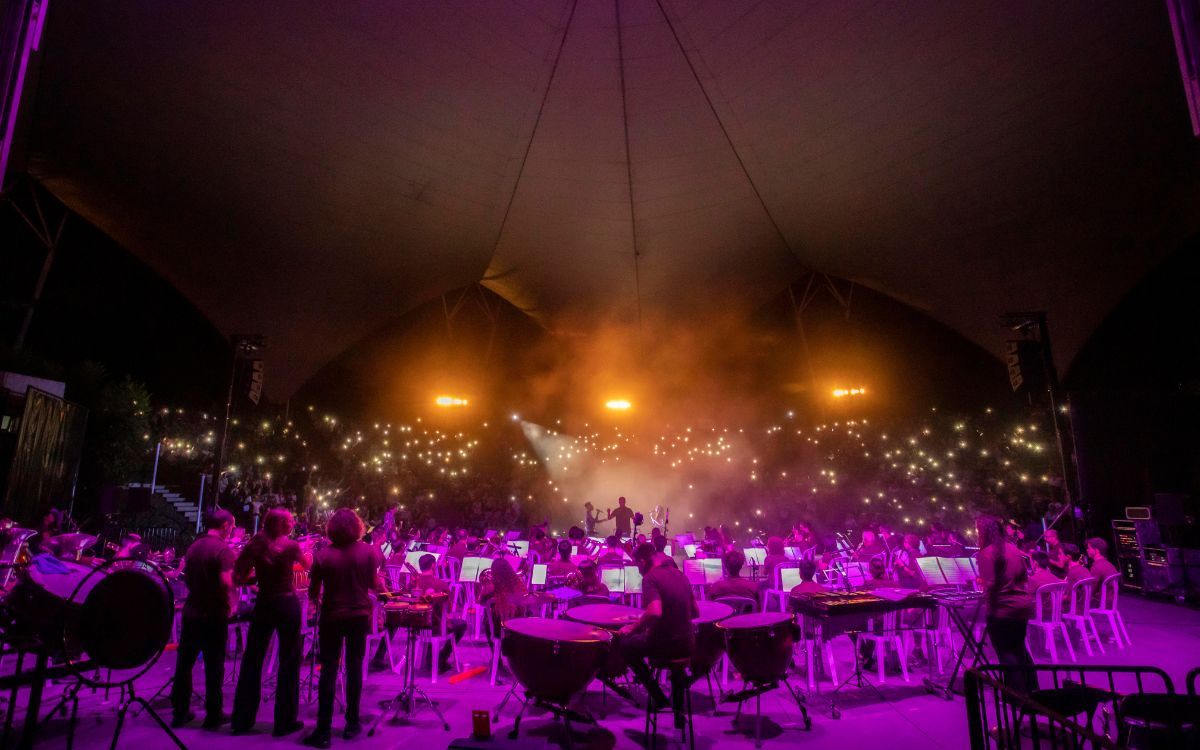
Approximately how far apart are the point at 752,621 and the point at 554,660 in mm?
1698

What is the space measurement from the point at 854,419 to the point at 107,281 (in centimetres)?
2063

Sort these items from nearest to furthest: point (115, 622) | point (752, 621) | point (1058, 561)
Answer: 1. point (115, 622)
2. point (752, 621)
3. point (1058, 561)

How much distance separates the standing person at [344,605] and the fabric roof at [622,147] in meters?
5.87

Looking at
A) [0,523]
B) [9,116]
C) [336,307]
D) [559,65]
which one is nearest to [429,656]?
[9,116]

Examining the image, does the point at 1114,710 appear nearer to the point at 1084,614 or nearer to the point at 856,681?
the point at 856,681

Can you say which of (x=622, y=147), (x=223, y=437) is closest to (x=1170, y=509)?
(x=622, y=147)

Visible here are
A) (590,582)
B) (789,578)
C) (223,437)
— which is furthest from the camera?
(223,437)

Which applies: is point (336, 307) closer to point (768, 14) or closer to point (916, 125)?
point (768, 14)

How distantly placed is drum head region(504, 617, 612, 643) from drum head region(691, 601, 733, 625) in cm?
86

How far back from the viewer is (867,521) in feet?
61.2

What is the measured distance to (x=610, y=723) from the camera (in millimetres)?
5133

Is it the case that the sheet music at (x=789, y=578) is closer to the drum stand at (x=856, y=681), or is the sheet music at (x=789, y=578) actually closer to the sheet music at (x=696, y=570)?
the sheet music at (x=696, y=570)

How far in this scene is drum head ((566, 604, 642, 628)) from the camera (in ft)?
15.8

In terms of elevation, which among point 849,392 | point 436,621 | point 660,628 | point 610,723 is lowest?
point 610,723
